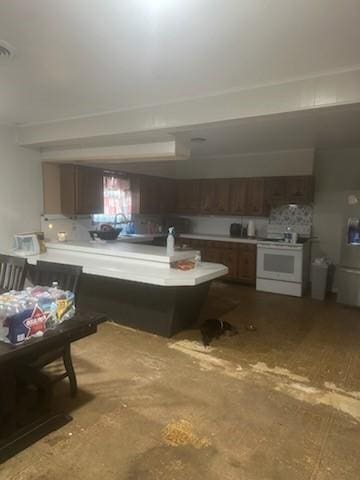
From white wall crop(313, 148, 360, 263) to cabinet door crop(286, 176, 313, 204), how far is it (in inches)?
15.0

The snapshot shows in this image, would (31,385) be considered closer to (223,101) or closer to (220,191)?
(223,101)

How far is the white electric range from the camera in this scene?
5.27 metres

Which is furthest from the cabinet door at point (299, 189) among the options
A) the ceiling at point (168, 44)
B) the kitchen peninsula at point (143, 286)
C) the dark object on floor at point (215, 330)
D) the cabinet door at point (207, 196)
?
the ceiling at point (168, 44)

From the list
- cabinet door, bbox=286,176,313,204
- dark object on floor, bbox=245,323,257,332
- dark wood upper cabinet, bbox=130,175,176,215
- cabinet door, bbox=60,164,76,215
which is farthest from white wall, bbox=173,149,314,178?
dark object on floor, bbox=245,323,257,332

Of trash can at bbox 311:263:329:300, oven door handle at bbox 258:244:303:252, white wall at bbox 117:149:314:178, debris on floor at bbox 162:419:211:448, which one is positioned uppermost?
white wall at bbox 117:149:314:178

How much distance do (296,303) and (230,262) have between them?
1.46 m

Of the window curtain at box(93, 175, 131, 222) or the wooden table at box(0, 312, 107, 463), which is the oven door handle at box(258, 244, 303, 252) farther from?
the wooden table at box(0, 312, 107, 463)

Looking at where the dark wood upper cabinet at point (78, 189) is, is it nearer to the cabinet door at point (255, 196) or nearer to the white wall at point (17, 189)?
the white wall at point (17, 189)

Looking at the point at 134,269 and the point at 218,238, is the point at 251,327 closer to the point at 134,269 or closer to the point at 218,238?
the point at 134,269

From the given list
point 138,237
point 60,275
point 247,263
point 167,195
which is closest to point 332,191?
point 247,263

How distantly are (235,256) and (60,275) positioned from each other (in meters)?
3.79

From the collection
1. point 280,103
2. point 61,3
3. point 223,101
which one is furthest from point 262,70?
point 61,3

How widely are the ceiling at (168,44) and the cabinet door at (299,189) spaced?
10.7ft

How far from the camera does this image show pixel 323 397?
251cm
